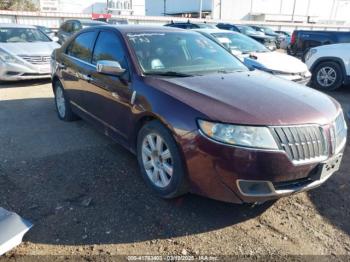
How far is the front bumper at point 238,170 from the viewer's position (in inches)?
99.2

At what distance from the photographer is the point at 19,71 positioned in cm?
812

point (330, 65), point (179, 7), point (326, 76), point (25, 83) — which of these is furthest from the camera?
point (179, 7)

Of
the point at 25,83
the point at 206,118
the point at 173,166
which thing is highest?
the point at 206,118

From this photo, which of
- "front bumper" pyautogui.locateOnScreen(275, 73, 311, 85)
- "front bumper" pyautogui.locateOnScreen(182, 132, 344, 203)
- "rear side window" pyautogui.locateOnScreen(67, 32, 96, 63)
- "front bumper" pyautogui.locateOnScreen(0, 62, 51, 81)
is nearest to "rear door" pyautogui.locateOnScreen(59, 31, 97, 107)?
"rear side window" pyautogui.locateOnScreen(67, 32, 96, 63)

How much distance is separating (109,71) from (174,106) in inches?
40.4

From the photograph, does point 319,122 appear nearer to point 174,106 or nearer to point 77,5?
point 174,106

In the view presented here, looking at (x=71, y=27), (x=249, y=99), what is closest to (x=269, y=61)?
(x=249, y=99)

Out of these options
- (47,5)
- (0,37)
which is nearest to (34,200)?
(0,37)

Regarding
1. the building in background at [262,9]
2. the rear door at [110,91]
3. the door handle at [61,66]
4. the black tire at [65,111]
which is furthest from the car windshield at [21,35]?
the building in background at [262,9]

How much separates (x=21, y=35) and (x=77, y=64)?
5.80 m

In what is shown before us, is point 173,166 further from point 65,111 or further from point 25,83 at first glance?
point 25,83

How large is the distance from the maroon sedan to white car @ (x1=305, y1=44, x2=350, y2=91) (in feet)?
16.6

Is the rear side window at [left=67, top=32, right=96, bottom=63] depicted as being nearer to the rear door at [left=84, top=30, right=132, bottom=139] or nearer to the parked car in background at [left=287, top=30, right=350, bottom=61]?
the rear door at [left=84, top=30, right=132, bottom=139]

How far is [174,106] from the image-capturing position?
113 inches
